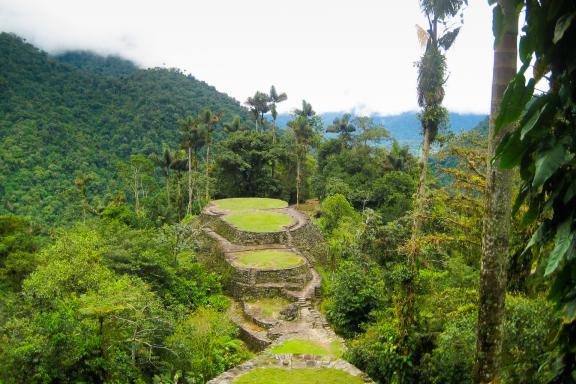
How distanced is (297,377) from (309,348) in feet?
12.1

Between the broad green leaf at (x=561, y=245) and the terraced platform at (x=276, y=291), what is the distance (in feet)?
26.5

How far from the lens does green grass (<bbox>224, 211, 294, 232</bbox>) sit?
21625 mm

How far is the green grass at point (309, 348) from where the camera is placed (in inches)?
472

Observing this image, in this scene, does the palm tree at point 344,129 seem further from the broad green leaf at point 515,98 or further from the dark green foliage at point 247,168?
the broad green leaf at point 515,98

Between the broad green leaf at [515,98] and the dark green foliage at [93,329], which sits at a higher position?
the broad green leaf at [515,98]

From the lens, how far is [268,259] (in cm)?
1905

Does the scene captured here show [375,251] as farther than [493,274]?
Yes

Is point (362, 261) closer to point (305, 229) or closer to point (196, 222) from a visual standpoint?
point (305, 229)

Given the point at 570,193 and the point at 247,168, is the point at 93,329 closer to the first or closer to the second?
the point at 570,193

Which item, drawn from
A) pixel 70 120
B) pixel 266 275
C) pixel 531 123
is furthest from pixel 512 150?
pixel 70 120

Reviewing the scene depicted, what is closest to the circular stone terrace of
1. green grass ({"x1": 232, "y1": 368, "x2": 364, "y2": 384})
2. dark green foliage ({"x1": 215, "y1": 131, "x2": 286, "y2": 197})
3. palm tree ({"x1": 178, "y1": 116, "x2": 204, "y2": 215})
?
dark green foliage ({"x1": 215, "y1": 131, "x2": 286, "y2": 197})

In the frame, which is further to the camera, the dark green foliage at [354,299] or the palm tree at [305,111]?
the palm tree at [305,111]

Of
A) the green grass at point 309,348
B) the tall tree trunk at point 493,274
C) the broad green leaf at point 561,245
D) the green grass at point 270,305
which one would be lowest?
the green grass at point 270,305

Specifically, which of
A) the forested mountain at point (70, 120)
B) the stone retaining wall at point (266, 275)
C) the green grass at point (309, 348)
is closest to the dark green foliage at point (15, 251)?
the stone retaining wall at point (266, 275)
